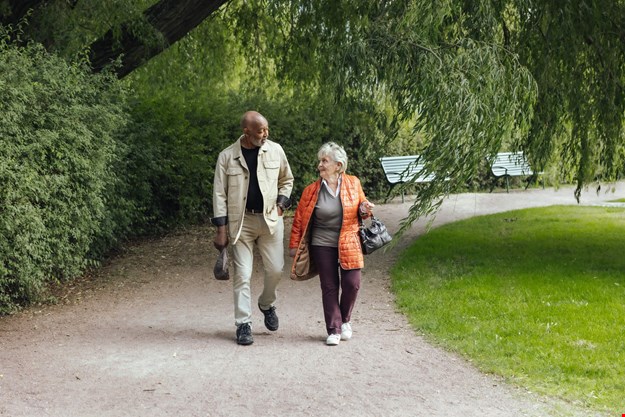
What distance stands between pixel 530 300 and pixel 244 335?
326 cm

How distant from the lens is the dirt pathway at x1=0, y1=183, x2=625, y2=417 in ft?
18.9

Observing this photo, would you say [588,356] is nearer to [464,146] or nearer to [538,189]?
[464,146]

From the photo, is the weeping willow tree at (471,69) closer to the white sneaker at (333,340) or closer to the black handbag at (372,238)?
the black handbag at (372,238)

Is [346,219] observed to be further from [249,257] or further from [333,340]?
[333,340]

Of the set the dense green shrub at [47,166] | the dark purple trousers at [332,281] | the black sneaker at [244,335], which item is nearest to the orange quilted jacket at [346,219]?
the dark purple trousers at [332,281]

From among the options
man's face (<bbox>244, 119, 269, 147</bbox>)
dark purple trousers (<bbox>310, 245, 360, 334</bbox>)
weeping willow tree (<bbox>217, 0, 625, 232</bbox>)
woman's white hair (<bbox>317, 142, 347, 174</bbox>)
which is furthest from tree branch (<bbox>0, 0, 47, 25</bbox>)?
dark purple trousers (<bbox>310, 245, 360, 334</bbox>)

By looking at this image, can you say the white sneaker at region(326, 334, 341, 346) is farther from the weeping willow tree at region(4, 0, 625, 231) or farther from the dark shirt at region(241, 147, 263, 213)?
the weeping willow tree at region(4, 0, 625, 231)

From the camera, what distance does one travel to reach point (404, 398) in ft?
19.3

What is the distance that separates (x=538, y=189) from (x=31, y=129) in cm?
1535

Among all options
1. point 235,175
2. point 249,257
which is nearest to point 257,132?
point 235,175

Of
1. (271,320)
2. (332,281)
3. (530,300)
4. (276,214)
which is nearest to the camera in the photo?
(332,281)

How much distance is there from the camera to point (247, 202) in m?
7.39

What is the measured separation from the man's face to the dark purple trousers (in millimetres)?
1010

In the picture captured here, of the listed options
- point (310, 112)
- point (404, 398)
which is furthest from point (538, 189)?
point (404, 398)
